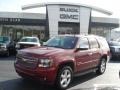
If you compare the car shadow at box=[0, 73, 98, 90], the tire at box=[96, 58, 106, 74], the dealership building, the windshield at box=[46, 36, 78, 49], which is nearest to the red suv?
the windshield at box=[46, 36, 78, 49]

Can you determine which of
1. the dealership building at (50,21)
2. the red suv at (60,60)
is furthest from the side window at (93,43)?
the dealership building at (50,21)

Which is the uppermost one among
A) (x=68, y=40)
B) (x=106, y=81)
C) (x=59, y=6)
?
(x=59, y=6)

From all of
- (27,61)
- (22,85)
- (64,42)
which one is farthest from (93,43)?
(22,85)

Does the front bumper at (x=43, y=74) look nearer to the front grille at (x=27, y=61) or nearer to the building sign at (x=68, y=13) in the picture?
the front grille at (x=27, y=61)

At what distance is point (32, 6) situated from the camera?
33.4 m

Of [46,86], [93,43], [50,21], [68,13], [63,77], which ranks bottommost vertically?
[46,86]

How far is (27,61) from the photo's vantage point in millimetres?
7578

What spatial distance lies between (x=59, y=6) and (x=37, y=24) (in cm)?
416

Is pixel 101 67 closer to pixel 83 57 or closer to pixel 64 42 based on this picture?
pixel 83 57

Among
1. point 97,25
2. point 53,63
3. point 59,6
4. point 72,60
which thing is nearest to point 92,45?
point 72,60

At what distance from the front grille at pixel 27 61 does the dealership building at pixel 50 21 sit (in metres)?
24.3

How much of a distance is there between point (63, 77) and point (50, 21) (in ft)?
82.7

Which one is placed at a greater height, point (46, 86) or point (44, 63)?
point (44, 63)

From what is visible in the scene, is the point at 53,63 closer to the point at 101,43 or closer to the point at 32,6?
the point at 101,43
